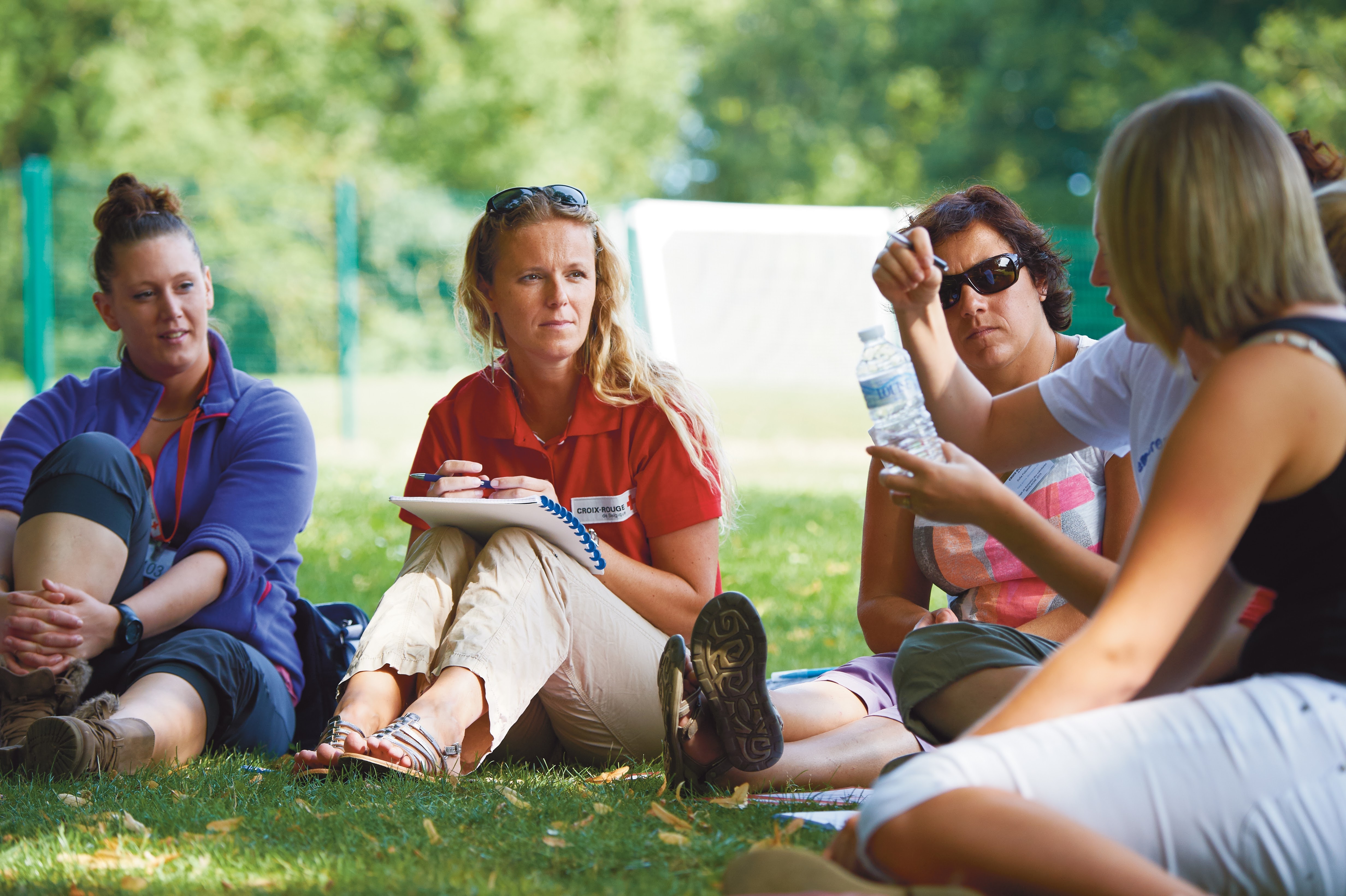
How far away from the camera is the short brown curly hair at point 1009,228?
3127mm

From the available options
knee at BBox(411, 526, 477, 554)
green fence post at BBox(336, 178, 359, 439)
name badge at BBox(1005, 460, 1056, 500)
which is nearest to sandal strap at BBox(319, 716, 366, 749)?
knee at BBox(411, 526, 477, 554)

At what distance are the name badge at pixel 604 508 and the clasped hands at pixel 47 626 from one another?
126 centimetres

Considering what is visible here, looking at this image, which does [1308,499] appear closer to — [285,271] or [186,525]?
[186,525]

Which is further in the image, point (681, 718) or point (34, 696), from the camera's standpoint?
point (34, 696)

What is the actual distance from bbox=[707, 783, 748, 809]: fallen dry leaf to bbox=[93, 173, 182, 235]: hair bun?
2.49m

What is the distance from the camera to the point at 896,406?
85.9 inches

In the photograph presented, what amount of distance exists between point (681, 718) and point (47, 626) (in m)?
1.63

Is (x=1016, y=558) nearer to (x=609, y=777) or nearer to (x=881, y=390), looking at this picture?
(x=881, y=390)

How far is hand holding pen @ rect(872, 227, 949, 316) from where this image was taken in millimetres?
2404

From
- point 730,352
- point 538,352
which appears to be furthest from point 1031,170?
point 538,352

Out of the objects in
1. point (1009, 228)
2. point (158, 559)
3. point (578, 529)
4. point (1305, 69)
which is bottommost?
point (158, 559)

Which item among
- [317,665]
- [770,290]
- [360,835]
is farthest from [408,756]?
[770,290]

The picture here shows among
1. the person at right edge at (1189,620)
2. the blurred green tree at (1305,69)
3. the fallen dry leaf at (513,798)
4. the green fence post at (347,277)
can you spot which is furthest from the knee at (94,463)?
the blurred green tree at (1305,69)

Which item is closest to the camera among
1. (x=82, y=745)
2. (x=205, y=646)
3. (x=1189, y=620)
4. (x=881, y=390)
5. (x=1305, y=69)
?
(x=1189, y=620)
